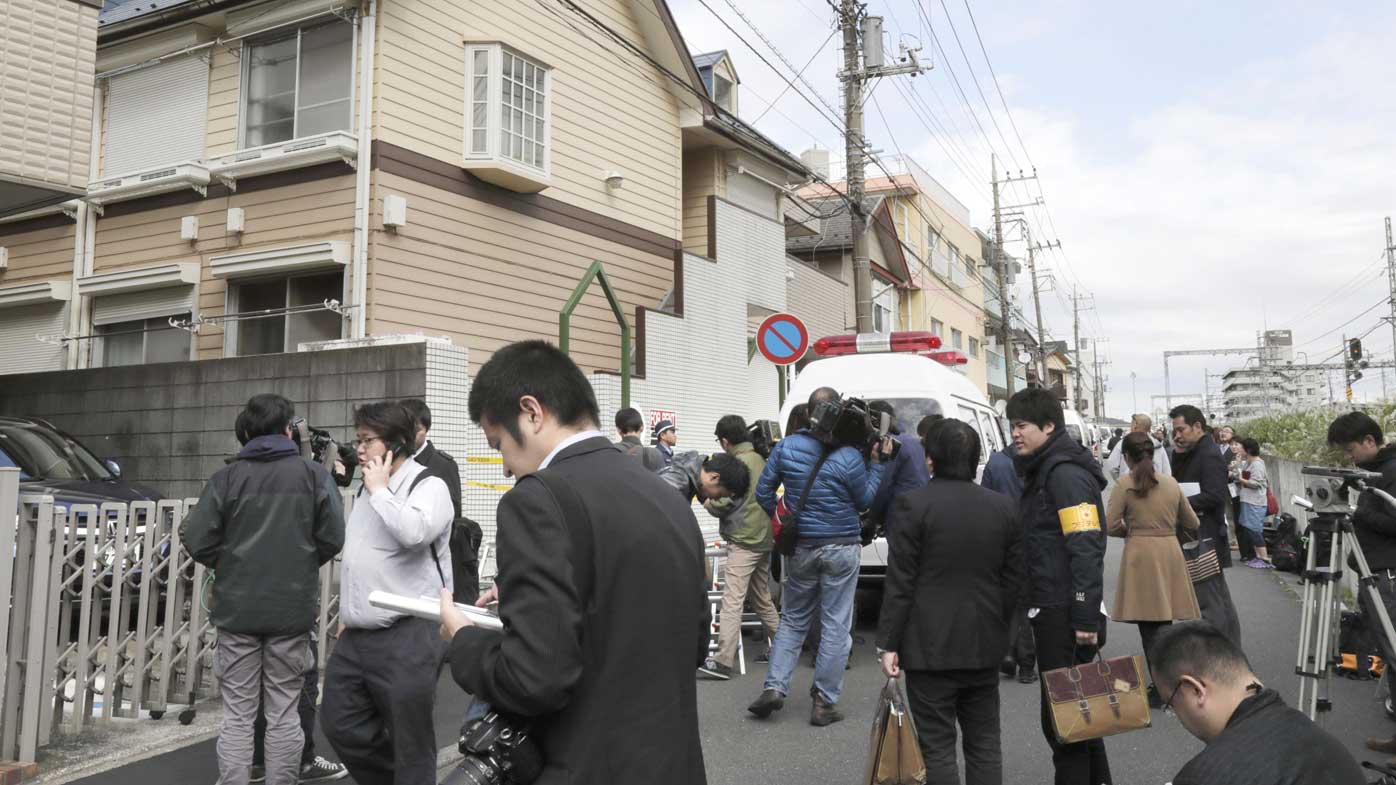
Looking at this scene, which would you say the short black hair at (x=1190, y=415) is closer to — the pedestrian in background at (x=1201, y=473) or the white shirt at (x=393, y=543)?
the pedestrian in background at (x=1201, y=473)

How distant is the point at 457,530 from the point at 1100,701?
3.23 meters

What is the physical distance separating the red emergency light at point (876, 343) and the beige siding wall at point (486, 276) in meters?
4.18

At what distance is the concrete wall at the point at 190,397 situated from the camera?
1045 cm

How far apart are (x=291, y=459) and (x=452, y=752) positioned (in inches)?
84.8

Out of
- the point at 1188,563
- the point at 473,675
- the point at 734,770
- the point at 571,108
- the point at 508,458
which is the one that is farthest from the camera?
the point at 571,108

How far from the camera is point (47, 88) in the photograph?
9.01 m

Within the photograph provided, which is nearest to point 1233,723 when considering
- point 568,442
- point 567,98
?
point 568,442

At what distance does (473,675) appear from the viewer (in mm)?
2057

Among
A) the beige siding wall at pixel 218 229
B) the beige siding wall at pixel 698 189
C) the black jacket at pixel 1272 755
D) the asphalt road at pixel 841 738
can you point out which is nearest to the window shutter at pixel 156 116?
the beige siding wall at pixel 218 229

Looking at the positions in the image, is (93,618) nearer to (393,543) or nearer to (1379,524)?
(393,543)

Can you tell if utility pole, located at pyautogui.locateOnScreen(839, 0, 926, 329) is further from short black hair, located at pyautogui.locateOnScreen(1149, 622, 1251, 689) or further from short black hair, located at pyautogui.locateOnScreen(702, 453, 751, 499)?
short black hair, located at pyautogui.locateOnScreen(1149, 622, 1251, 689)

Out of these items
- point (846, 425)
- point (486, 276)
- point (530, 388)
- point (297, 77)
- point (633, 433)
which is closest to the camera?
point (530, 388)

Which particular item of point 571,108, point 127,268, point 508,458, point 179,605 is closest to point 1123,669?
point 508,458

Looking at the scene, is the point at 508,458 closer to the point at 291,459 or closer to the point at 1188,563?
the point at 291,459
